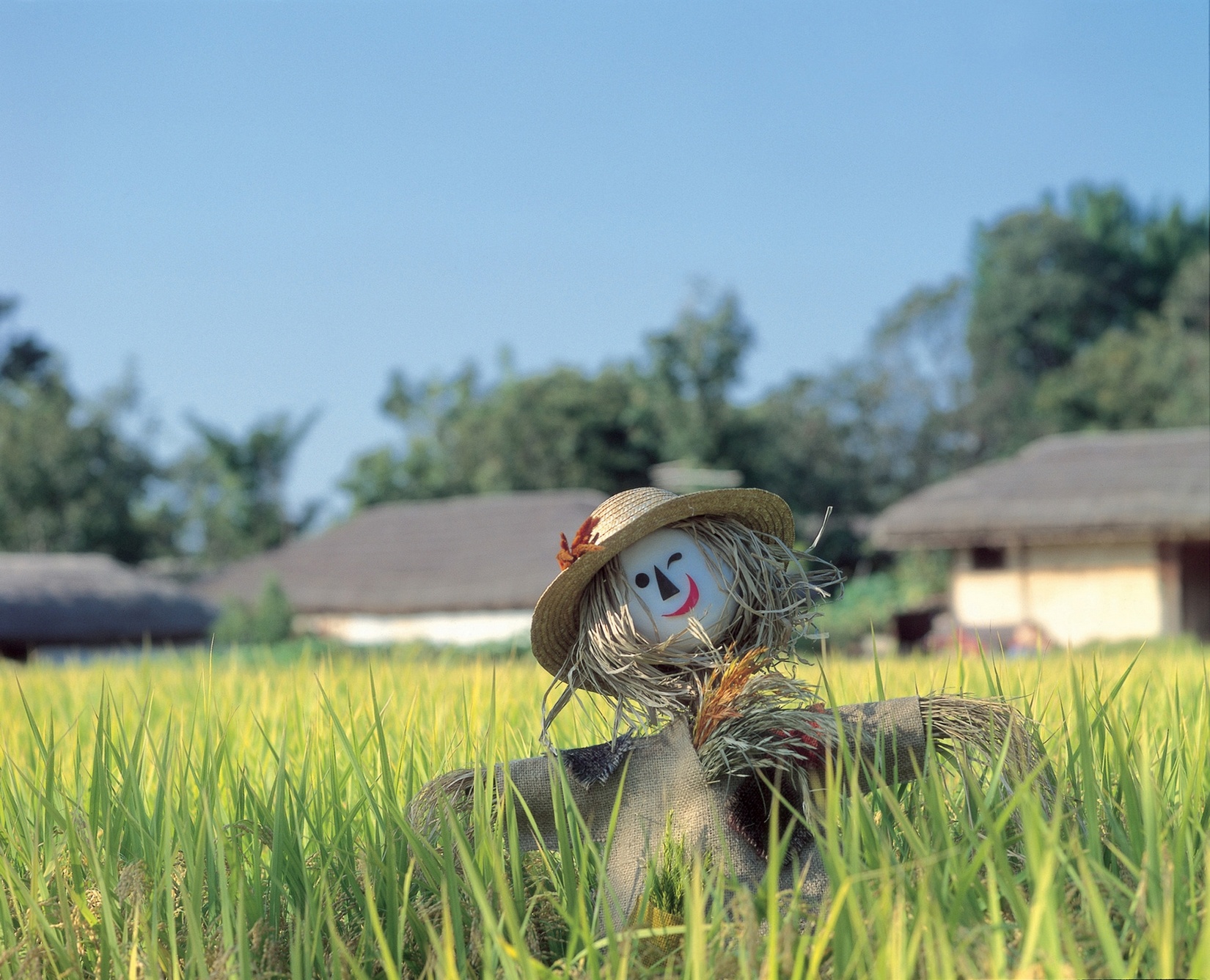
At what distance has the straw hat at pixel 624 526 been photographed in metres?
1.52

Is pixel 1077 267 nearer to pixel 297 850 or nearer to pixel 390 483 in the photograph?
pixel 390 483

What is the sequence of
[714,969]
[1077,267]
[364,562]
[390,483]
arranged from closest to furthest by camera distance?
[714,969] < [364,562] < [390,483] < [1077,267]

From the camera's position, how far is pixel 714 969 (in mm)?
952

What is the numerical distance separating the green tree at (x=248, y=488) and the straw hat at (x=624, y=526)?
24.9 m

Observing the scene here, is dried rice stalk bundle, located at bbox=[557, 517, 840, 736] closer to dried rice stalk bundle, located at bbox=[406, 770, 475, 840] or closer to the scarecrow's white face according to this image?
the scarecrow's white face

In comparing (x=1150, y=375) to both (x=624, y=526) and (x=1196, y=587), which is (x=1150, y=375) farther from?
(x=624, y=526)

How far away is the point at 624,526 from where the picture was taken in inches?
59.2

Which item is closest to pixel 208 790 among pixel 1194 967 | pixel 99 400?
pixel 1194 967

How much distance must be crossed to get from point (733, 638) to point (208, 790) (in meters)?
0.72

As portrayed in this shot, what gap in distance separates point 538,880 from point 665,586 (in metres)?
0.43

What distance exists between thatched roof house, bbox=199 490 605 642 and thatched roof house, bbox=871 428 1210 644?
5.45 meters

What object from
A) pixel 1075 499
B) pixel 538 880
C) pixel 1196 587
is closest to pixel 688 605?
pixel 538 880

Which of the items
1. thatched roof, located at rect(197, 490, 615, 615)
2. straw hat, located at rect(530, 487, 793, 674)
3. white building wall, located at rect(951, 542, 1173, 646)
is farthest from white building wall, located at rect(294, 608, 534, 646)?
straw hat, located at rect(530, 487, 793, 674)

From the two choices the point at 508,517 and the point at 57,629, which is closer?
the point at 57,629
